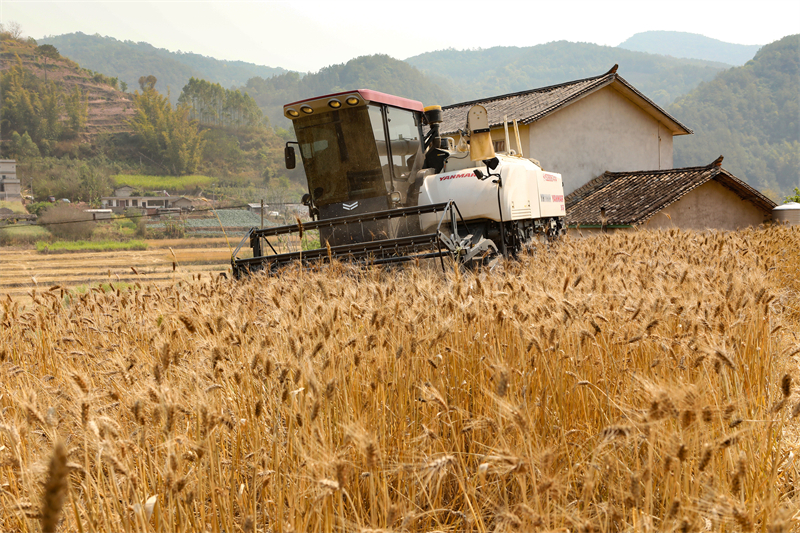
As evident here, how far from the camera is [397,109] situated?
813 cm

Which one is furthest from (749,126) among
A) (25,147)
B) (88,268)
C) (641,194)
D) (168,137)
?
(25,147)

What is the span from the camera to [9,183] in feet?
289

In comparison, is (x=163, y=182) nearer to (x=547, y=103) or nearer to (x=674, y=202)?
(x=547, y=103)

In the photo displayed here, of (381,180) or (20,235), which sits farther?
(20,235)

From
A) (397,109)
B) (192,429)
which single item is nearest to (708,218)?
(397,109)

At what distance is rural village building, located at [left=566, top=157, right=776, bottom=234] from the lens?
720 inches

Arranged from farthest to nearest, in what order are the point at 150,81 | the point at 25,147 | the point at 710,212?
the point at 150,81, the point at 25,147, the point at 710,212

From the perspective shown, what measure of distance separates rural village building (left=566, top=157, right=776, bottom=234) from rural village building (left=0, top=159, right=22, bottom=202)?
92096 mm

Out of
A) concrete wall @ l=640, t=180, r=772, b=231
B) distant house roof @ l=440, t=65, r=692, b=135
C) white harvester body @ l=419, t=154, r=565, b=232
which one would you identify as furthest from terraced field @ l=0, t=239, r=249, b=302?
concrete wall @ l=640, t=180, r=772, b=231

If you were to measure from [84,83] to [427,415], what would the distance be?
6815 inches

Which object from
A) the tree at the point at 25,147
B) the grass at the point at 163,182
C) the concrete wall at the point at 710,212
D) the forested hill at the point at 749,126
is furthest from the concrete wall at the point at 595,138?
the forested hill at the point at 749,126

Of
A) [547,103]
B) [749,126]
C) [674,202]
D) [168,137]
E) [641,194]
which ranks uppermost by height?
[168,137]

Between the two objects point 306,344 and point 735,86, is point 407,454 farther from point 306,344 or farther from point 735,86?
point 735,86

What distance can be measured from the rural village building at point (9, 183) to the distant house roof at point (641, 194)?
300 ft
